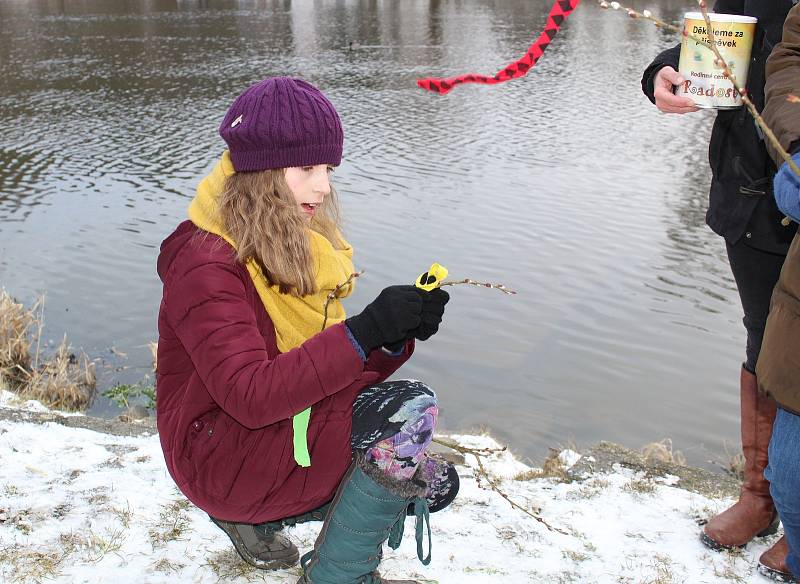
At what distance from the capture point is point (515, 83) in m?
20.1

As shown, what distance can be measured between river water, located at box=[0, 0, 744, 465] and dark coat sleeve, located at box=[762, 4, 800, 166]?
395cm

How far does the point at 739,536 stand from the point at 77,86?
19.4 meters

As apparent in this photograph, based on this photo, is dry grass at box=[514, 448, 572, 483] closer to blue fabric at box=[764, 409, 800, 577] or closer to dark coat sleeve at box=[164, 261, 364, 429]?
blue fabric at box=[764, 409, 800, 577]

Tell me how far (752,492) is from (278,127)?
2.05m

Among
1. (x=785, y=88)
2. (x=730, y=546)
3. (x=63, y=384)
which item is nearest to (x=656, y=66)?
(x=785, y=88)

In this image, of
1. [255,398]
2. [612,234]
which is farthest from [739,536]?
[612,234]

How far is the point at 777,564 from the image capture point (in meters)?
2.72

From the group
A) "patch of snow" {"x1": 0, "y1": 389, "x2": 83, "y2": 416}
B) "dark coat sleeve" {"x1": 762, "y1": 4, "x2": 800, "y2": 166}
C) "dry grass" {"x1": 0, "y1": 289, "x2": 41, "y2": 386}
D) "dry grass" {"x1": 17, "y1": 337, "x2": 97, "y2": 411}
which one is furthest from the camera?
"dry grass" {"x1": 0, "y1": 289, "x2": 41, "y2": 386}

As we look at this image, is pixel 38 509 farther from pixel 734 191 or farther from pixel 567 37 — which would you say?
pixel 567 37

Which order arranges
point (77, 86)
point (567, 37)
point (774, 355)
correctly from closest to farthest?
point (774, 355)
point (77, 86)
point (567, 37)

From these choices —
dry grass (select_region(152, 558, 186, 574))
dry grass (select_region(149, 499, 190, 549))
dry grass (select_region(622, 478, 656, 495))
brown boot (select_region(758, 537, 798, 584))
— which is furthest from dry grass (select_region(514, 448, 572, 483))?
dry grass (select_region(152, 558, 186, 574))

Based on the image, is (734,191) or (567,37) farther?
(567,37)

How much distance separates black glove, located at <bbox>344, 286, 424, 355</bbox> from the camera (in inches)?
80.4

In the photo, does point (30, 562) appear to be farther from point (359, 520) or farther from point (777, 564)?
point (777, 564)
